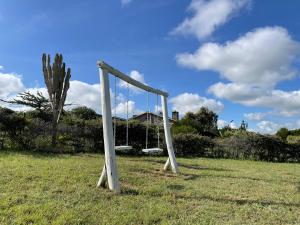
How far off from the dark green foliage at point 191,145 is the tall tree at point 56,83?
545 centimetres

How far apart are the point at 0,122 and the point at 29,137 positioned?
122 centimetres

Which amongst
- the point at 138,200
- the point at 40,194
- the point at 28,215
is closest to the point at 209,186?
the point at 138,200

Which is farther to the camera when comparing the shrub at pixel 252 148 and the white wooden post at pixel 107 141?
the shrub at pixel 252 148

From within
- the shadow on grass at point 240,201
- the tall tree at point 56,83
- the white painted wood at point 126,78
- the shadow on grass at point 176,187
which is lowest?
the shadow on grass at point 240,201

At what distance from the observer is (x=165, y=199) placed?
5.87 metres

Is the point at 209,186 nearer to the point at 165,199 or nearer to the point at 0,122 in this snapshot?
the point at 165,199

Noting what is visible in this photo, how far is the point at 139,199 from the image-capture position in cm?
573

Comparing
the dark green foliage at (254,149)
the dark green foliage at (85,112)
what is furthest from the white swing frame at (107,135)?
the dark green foliage at (85,112)

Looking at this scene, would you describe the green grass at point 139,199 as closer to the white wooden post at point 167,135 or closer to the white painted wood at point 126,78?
the white wooden post at point 167,135

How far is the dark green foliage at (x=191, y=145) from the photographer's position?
52.5 ft

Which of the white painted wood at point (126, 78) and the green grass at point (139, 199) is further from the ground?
the white painted wood at point (126, 78)

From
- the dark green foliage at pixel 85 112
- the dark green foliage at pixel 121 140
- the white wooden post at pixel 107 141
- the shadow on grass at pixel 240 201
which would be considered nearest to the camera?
the shadow on grass at pixel 240 201

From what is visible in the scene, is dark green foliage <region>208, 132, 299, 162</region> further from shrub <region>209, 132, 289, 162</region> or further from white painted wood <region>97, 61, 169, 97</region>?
white painted wood <region>97, 61, 169, 97</region>

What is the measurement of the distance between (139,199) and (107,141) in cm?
137
